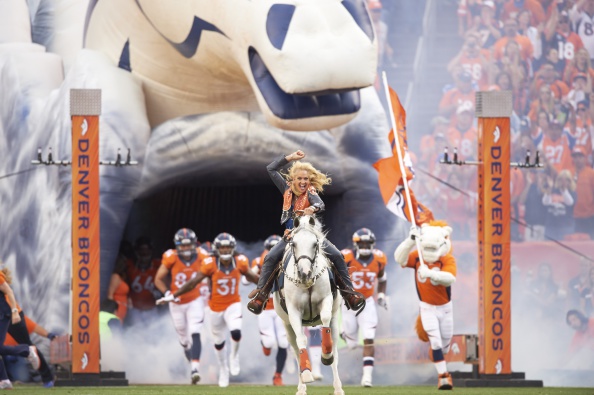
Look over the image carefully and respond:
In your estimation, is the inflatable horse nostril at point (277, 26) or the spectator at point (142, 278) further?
the spectator at point (142, 278)

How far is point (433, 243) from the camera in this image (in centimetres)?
1514

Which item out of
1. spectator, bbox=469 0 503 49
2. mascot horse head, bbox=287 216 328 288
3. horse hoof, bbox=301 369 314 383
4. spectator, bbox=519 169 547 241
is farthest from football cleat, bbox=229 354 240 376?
spectator, bbox=469 0 503 49

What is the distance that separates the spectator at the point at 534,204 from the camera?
19.9m

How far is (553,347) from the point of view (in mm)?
18719

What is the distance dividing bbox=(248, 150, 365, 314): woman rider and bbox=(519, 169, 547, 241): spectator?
24.4ft

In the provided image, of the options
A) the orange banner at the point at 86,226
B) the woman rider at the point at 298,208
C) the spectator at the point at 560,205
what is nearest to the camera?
the woman rider at the point at 298,208

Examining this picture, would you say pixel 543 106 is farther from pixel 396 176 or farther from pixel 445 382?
pixel 445 382

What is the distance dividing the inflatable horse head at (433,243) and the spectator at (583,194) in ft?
17.1

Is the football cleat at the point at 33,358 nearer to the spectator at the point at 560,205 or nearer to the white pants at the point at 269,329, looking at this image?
the white pants at the point at 269,329

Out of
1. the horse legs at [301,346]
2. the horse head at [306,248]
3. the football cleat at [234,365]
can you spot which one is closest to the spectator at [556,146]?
the football cleat at [234,365]

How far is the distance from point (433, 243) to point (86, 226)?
3317 mm

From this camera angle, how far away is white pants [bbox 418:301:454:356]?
15.1 m

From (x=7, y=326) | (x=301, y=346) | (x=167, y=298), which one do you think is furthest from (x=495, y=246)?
(x=7, y=326)

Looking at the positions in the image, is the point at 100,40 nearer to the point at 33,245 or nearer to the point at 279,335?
the point at 33,245
